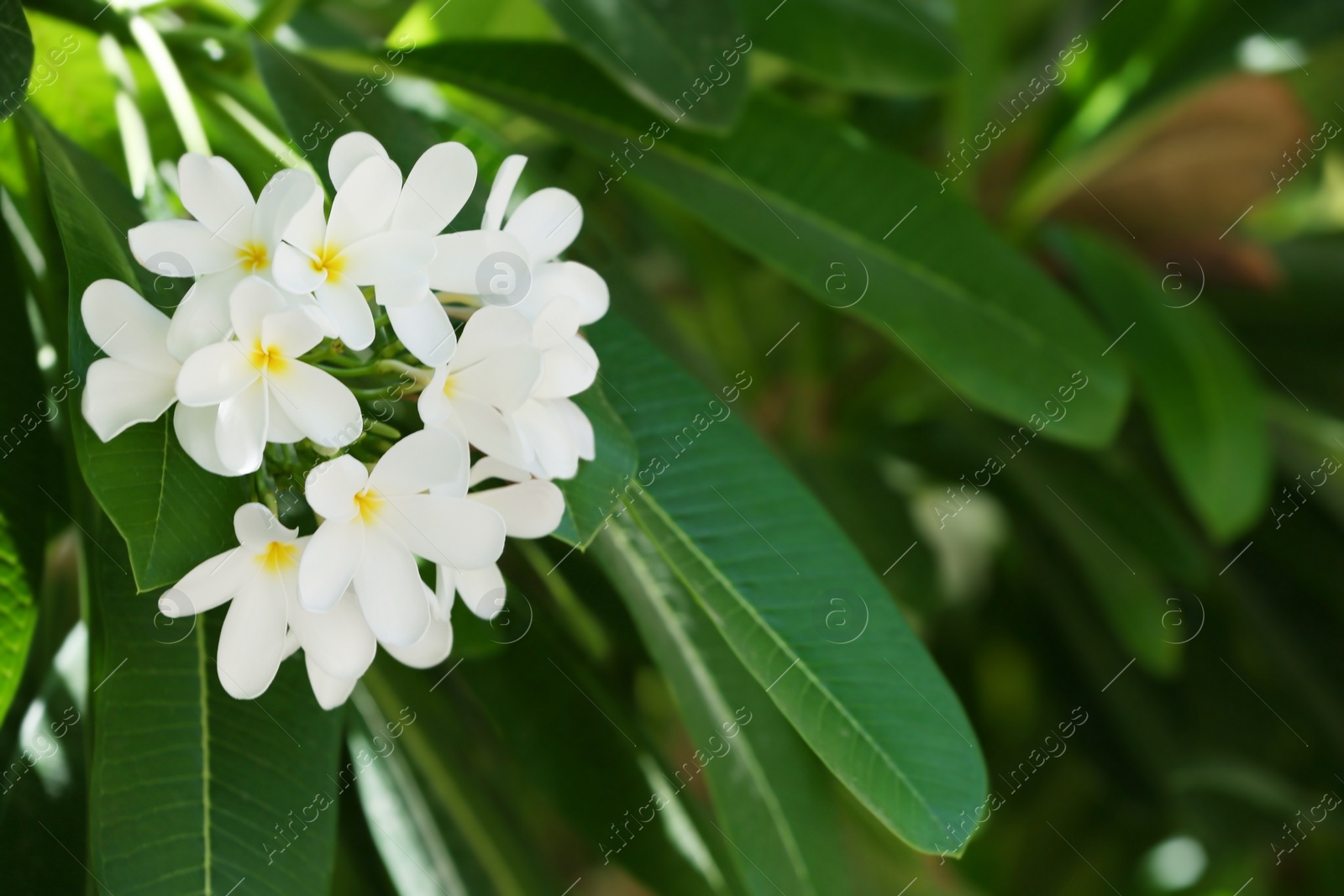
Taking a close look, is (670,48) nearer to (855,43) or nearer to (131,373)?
(855,43)

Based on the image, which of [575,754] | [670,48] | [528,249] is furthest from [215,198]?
[575,754]

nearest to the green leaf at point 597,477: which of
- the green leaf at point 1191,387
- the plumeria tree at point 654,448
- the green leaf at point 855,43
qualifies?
the plumeria tree at point 654,448

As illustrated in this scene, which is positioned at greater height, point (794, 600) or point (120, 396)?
point (120, 396)

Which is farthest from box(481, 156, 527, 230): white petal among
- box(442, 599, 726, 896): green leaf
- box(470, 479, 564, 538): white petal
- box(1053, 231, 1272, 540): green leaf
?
box(1053, 231, 1272, 540): green leaf

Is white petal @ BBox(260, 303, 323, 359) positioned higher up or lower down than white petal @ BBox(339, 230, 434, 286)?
lower down

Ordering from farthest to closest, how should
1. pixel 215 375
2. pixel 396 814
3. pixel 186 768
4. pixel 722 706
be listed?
pixel 396 814
pixel 722 706
pixel 186 768
pixel 215 375

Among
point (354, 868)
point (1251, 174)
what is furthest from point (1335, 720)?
point (354, 868)

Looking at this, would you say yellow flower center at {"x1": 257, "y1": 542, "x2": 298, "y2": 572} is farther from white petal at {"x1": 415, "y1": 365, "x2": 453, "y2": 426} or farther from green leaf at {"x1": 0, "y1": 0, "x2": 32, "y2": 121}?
green leaf at {"x1": 0, "y1": 0, "x2": 32, "y2": 121}

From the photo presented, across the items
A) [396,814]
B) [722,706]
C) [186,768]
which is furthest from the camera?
[396,814]
